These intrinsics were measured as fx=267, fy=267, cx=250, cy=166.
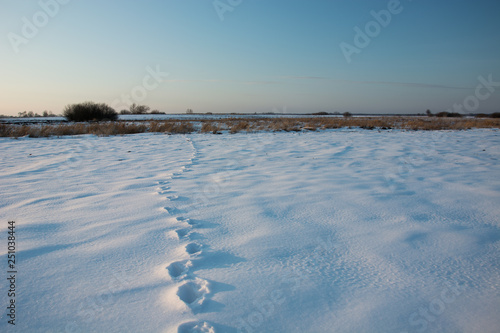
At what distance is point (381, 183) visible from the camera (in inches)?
159

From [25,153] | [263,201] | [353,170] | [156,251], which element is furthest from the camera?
[25,153]

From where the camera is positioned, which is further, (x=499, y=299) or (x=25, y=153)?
(x=25, y=153)

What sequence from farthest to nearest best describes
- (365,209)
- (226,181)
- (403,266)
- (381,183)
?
(226,181), (381,183), (365,209), (403,266)

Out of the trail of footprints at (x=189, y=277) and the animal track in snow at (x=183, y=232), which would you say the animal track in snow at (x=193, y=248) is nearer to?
the trail of footprints at (x=189, y=277)

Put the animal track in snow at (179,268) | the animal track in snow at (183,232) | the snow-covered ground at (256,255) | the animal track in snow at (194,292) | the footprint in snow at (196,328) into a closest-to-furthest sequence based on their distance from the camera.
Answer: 1. the footprint in snow at (196,328)
2. the snow-covered ground at (256,255)
3. the animal track in snow at (194,292)
4. the animal track in snow at (179,268)
5. the animal track in snow at (183,232)

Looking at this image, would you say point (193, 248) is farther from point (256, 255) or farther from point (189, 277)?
point (256, 255)

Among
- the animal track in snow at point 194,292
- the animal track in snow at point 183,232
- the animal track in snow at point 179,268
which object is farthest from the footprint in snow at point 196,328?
the animal track in snow at point 183,232

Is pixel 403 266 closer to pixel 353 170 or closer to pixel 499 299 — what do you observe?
pixel 499 299

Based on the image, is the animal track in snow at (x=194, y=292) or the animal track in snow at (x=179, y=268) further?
the animal track in snow at (x=179, y=268)

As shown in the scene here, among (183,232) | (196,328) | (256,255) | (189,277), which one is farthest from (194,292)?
(183,232)

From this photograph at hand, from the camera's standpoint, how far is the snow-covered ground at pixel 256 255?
140cm

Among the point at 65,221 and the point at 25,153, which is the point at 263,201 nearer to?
the point at 65,221

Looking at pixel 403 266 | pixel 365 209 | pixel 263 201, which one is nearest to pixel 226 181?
pixel 263 201

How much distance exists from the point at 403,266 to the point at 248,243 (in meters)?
1.13
